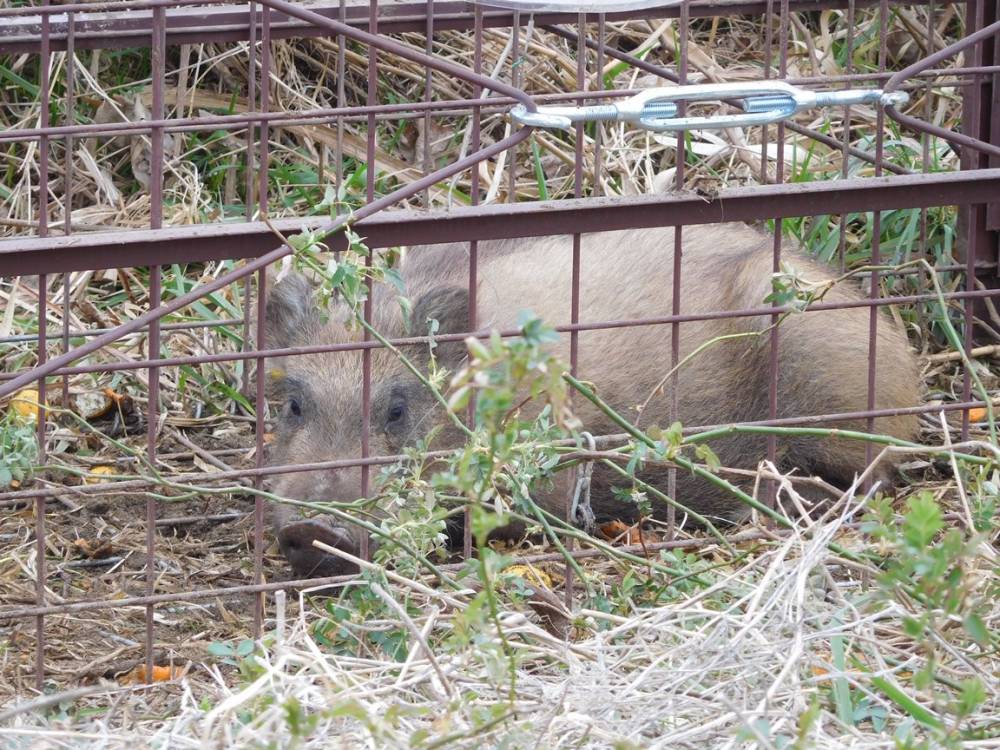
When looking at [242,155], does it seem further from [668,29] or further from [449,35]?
[668,29]

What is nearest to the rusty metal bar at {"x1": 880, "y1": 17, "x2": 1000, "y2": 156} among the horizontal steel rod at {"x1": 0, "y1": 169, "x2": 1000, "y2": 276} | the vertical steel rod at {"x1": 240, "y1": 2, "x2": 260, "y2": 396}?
the horizontal steel rod at {"x1": 0, "y1": 169, "x2": 1000, "y2": 276}

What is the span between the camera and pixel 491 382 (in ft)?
7.09

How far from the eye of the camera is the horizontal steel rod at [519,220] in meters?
3.23

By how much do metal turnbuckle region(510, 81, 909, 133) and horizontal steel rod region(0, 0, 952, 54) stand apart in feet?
3.06

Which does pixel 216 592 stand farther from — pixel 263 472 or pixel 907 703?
pixel 907 703

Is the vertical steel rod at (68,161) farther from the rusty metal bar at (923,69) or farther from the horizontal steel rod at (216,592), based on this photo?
the rusty metal bar at (923,69)

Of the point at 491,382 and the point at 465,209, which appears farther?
the point at 465,209

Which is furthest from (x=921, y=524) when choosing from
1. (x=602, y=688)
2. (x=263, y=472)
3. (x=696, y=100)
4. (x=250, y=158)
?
(x=250, y=158)

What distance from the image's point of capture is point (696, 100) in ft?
11.1

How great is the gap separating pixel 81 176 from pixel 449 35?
174 centimetres

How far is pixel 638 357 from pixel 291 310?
1156 mm

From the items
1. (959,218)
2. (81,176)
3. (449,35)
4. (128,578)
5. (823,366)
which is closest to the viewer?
(128,578)

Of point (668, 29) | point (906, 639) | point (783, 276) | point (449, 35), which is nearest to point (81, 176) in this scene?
point (449, 35)

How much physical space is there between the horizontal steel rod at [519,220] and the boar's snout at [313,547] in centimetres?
98
